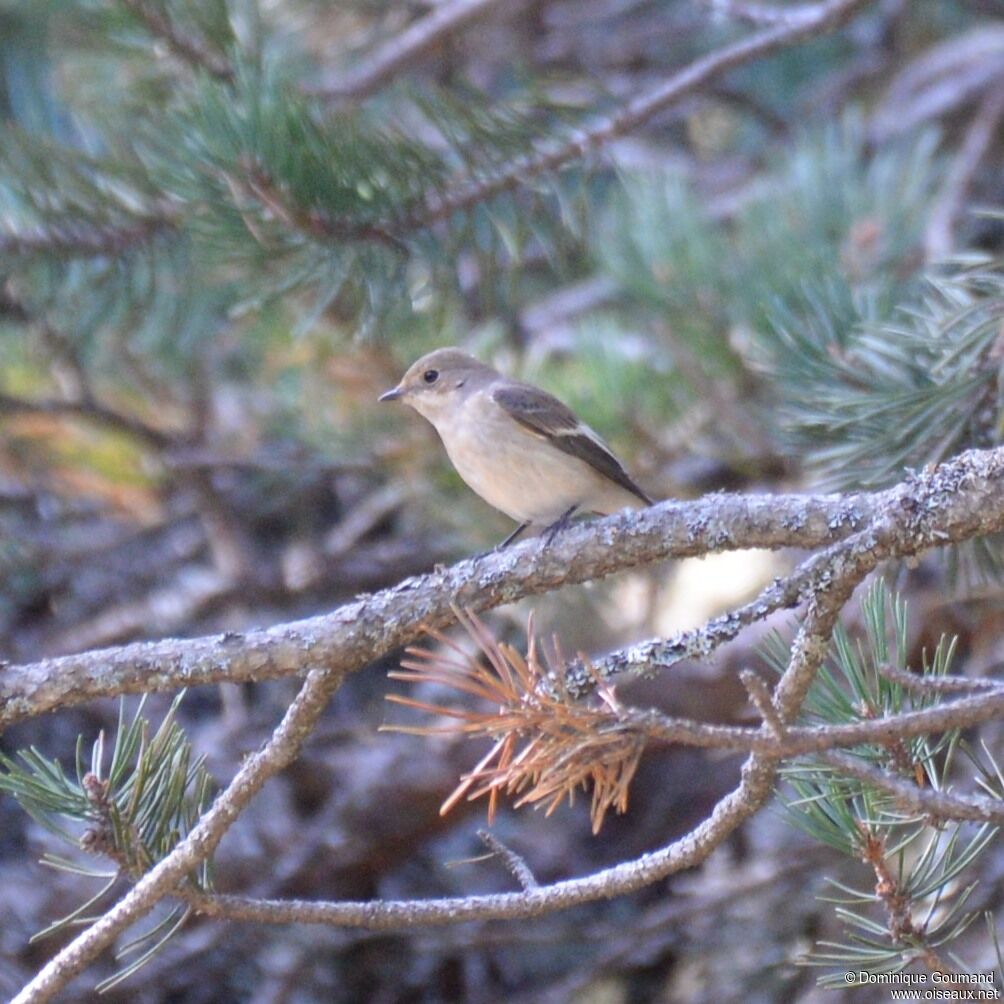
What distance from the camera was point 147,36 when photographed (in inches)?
144

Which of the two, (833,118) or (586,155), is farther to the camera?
(833,118)

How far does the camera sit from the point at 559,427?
410cm

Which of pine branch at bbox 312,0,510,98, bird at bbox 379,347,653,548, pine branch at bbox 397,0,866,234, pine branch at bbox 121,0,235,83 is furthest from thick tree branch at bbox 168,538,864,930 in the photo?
pine branch at bbox 312,0,510,98

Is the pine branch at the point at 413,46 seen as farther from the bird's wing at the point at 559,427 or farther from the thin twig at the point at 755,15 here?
the bird's wing at the point at 559,427

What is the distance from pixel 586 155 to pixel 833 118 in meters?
3.05

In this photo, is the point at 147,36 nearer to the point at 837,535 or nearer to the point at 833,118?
the point at 837,535

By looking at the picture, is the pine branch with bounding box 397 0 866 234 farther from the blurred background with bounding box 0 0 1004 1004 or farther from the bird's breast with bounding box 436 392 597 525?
the bird's breast with bounding box 436 392 597 525

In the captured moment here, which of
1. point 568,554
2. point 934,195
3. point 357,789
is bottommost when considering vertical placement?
point 357,789

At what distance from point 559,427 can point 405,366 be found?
2.31ft

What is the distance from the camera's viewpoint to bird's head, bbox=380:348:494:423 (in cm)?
415

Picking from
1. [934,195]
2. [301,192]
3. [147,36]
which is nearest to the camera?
[301,192]

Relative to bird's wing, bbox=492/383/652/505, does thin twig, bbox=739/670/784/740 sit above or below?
above

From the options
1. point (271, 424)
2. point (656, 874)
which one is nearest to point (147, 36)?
point (271, 424)

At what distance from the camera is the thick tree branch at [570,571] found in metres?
2.17
